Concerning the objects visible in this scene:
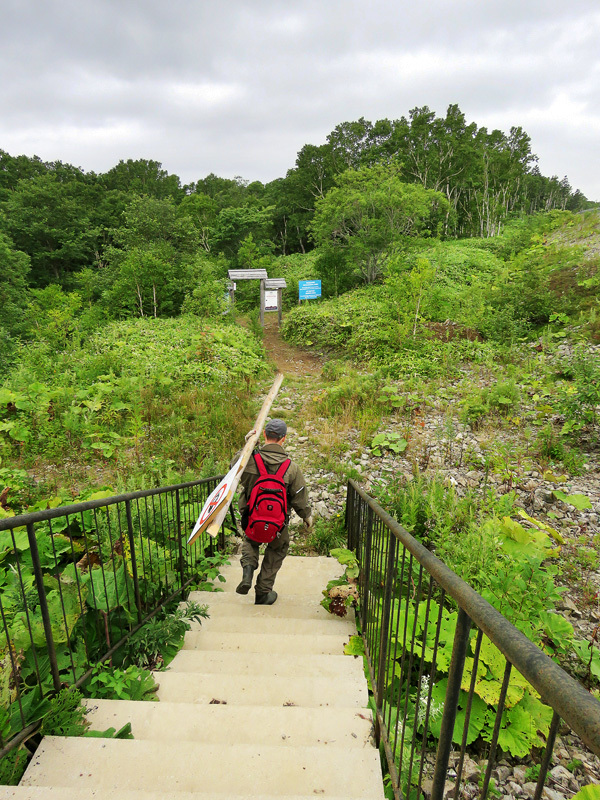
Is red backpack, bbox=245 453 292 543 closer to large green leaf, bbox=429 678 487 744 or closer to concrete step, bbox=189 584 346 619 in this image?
concrete step, bbox=189 584 346 619

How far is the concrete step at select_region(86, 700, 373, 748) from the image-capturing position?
2100 millimetres

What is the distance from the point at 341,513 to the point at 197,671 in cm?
312

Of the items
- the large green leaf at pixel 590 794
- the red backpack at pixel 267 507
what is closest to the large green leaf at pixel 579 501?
the red backpack at pixel 267 507

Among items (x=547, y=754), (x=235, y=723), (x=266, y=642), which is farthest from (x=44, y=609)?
(x=547, y=754)

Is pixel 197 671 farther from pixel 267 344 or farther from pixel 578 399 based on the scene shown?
pixel 267 344

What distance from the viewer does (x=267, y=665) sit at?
9.16ft

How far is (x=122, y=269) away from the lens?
17000 millimetres

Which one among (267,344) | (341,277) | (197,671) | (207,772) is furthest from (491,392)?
(341,277)

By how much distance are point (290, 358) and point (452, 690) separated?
44.5ft

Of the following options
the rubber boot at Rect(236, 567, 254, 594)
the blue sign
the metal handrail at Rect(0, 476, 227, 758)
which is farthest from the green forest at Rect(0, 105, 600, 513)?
the rubber boot at Rect(236, 567, 254, 594)

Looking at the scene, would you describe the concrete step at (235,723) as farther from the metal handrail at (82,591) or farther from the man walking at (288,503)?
the man walking at (288,503)

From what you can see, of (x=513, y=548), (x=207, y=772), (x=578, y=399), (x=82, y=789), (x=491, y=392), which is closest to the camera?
(x=82, y=789)

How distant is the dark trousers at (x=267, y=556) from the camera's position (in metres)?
3.83

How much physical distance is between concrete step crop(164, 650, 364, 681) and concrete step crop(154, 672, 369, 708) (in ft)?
0.37
